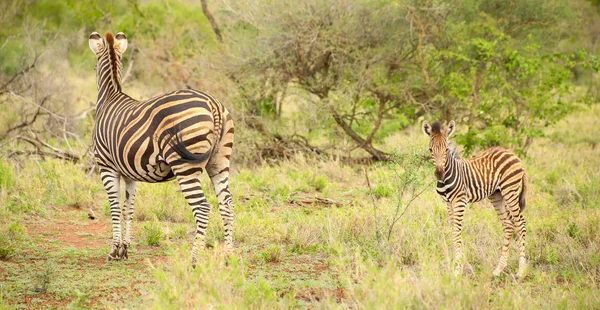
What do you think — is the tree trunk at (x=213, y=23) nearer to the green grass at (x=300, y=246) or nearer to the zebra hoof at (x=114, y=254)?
the green grass at (x=300, y=246)

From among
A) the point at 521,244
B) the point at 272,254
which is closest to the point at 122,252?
the point at 272,254

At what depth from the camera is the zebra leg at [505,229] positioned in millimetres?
6906

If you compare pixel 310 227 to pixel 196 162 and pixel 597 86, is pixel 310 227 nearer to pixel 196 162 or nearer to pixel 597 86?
pixel 196 162

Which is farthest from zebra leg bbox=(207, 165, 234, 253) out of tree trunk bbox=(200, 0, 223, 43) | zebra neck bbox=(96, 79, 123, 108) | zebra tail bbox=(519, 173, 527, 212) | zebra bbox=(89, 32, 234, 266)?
tree trunk bbox=(200, 0, 223, 43)

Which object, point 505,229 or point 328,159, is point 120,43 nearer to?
point 505,229

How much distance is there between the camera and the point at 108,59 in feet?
25.6

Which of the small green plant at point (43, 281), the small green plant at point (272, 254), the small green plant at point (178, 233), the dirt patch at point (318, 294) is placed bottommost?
the dirt patch at point (318, 294)

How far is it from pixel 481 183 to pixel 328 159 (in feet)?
19.6

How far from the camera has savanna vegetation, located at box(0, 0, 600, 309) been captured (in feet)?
21.5

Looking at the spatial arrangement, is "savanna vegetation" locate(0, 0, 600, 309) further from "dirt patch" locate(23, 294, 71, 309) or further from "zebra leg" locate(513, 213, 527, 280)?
"zebra leg" locate(513, 213, 527, 280)

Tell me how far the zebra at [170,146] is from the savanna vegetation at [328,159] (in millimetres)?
620

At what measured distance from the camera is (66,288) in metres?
6.15

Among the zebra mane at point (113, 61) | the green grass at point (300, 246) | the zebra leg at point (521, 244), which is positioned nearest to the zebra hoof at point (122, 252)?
the green grass at point (300, 246)

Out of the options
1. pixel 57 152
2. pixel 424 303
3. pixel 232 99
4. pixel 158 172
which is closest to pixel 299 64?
pixel 232 99
